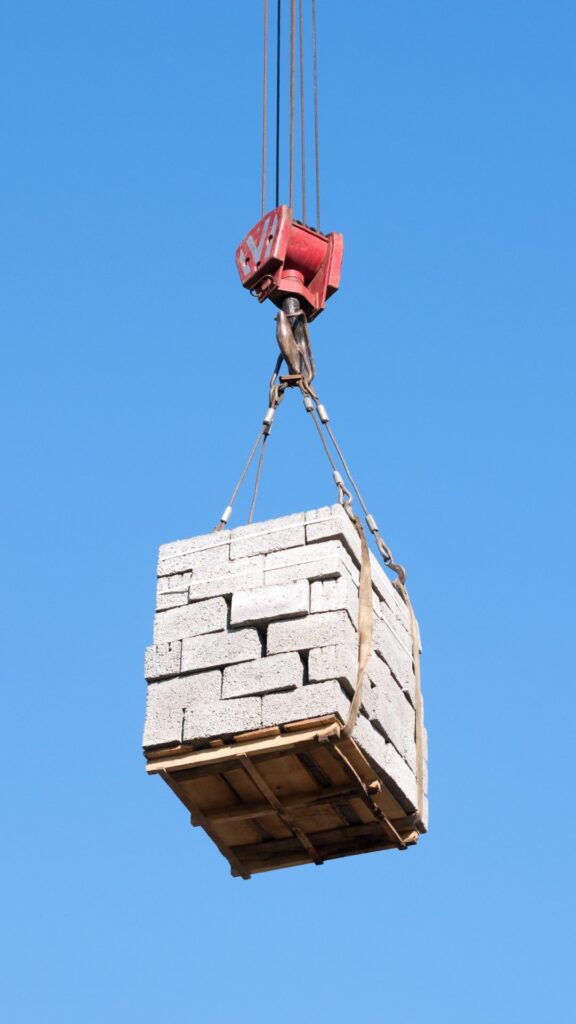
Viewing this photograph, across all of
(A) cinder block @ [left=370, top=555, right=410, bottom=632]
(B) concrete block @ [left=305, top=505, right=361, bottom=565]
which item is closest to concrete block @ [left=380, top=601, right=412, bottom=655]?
(A) cinder block @ [left=370, top=555, right=410, bottom=632]

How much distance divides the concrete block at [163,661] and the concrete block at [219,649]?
2.5 inches

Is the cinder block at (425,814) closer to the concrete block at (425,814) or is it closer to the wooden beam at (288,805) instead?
the concrete block at (425,814)

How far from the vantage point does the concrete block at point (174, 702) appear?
14.2m

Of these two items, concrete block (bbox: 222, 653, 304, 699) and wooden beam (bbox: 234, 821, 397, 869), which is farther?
wooden beam (bbox: 234, 821, 397, 869)

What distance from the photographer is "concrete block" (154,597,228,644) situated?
1454 centimetres

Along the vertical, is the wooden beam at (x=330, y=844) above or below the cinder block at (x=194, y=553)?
below

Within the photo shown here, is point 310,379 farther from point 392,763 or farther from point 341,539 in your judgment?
point 392,763

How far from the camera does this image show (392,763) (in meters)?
14.6

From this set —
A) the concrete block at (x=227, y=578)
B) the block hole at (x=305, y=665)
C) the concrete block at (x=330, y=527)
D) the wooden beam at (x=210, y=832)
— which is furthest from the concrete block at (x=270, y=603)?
the wooden beam at (x=210, y=832)

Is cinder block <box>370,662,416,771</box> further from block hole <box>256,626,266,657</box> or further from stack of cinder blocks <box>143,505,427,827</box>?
block hole <box>256,626,266,657</box>

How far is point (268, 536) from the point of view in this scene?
14.8m

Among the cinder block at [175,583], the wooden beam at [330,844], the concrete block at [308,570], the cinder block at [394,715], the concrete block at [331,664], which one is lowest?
the wooden beam at [330,844]

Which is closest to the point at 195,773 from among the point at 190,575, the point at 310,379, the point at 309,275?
the point at 190,575

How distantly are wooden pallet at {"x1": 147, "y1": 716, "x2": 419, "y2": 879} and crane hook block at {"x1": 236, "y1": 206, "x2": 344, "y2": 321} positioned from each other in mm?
4936
